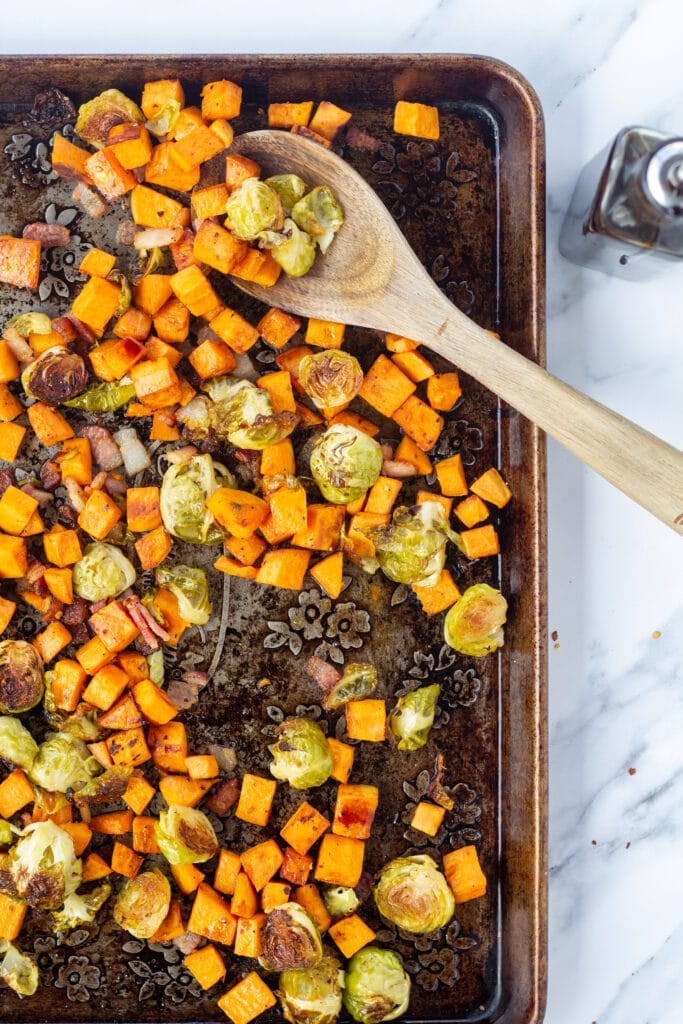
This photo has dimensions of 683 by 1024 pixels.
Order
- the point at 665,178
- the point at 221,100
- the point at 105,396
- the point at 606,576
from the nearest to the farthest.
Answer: the point at 665,178 < the point at 221,100 < the point at 105,396 < the point at 606,576

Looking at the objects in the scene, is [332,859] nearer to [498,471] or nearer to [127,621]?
[127,621]

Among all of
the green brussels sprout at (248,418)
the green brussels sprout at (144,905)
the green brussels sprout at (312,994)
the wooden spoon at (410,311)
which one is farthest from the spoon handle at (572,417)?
the green brussels sprout at (144,905)

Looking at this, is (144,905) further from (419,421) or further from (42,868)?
(419,421)

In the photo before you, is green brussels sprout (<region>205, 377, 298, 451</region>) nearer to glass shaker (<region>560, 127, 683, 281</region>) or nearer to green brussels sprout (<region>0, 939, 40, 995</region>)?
glass shaker (<region>560, 127, 683, 281</region>)

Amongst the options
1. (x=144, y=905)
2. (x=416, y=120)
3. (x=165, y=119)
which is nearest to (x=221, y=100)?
(x=165, y=119)

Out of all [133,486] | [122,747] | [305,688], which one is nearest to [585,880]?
[305,688]

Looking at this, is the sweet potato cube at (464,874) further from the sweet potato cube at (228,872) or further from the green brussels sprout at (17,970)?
the green brussels sprout at (17,970)

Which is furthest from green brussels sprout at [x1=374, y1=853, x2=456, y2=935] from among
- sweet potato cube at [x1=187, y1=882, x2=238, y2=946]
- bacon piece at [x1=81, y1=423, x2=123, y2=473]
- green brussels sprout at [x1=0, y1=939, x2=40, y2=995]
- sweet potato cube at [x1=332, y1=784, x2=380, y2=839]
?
bacon piece at [x1=81, y1=423, x2=123, y2=473]
